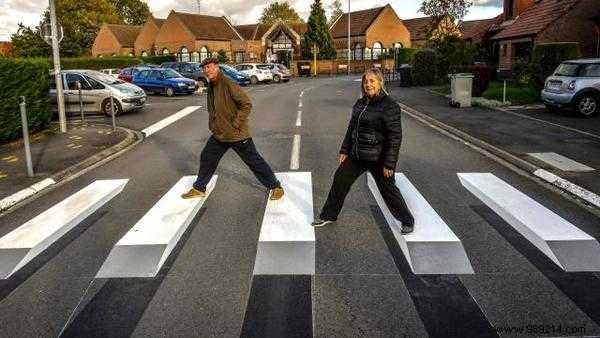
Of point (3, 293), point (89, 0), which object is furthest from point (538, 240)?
point (89, 0)

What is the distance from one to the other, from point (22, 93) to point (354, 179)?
10.2m

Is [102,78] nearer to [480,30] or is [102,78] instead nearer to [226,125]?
[226,125]

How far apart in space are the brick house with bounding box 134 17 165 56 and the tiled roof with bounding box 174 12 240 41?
21.6 feet

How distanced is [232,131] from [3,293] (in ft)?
10.4

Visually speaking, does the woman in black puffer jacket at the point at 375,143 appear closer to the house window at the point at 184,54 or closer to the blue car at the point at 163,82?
the blue car at the point at 163,82

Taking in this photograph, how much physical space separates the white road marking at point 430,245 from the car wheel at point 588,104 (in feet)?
35.0

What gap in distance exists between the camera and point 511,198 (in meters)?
6.62

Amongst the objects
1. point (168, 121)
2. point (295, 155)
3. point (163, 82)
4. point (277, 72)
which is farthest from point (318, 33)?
point (295, 155)

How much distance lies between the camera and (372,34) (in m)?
62.8

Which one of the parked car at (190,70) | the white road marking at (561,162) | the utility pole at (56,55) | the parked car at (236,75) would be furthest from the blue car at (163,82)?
the white road marking at (561,162)

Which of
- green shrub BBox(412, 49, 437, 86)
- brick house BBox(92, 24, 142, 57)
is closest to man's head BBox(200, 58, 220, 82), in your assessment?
green shrub BBox(412, 49, 437, 86)

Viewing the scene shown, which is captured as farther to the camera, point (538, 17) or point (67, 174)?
point (538, 17)

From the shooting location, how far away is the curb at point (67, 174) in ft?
23.0

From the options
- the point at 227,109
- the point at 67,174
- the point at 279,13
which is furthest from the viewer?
the point at 279,13
